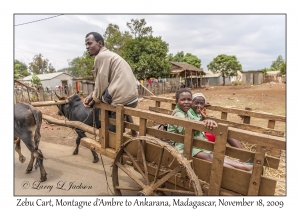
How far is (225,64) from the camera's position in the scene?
31297 mm

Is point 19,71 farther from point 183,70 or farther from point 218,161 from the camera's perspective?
point 218,161

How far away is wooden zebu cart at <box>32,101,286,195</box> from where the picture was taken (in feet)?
5.59

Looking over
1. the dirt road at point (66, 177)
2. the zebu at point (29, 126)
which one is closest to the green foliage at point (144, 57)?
the dirt road at point (66, 177)

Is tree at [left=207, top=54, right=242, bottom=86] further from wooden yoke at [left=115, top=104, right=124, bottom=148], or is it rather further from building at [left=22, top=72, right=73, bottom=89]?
wooden yoke at [left=115, top=104, right=124, bottom=148]

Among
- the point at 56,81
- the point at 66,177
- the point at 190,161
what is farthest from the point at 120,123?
the point at 56,81

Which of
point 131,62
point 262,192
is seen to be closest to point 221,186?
point 262,192

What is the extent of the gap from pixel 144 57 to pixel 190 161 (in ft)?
54.1

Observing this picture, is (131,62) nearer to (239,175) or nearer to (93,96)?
(93,96)

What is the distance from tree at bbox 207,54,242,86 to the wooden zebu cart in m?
31.7

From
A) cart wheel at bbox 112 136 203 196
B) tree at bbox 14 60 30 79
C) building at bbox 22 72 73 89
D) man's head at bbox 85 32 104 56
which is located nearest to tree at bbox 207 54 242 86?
building at bbox 22 72 73 89

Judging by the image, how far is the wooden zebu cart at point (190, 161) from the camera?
170cm

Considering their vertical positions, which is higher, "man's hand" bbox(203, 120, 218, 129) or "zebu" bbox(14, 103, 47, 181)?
"man's hand" bbox(203, 120, 218, 129)

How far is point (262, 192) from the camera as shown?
1.74 meters
